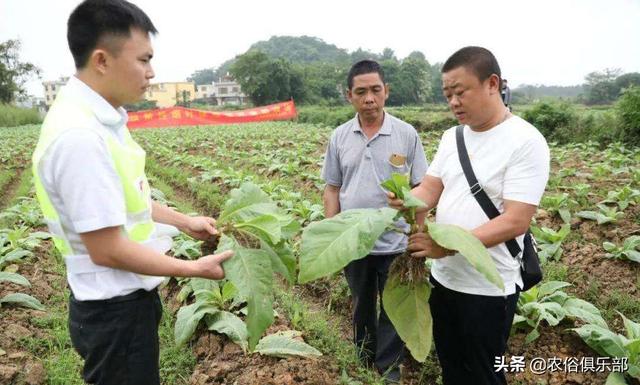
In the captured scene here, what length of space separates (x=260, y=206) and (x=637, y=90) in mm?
12567

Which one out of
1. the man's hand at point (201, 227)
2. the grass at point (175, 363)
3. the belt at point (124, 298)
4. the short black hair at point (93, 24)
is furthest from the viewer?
the grass at point (175, 363)

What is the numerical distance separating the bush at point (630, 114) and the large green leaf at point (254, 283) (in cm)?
1248

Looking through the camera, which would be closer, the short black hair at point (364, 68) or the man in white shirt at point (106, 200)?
the man in white shirt at point (106, 200)

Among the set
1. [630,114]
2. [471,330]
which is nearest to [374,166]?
[471,330]

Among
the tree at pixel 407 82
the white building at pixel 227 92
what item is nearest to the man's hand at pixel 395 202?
the tree at pixel 407 82

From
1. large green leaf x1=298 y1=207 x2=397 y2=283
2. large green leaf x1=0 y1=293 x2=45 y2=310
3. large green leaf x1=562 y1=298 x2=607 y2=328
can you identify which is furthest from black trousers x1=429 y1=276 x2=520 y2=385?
large green leaf x1=0 y1=293 x2=45 y2=310

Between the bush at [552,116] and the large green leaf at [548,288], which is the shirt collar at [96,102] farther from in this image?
the bush at [552,116]

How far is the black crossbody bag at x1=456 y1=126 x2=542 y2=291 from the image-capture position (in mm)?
2172

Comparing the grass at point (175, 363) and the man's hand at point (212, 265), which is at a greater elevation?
the man's hand at point (212, 265)

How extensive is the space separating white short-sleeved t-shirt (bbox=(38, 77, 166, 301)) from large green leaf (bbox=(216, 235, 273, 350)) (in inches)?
17.8

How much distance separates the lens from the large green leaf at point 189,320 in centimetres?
318

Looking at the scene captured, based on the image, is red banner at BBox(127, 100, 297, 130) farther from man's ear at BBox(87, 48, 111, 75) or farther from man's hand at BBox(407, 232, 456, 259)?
man's hand at BBox(407, 232, 456, 259)

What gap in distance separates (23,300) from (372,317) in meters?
2.89

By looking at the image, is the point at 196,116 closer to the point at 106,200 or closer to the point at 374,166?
the point at 374,166
